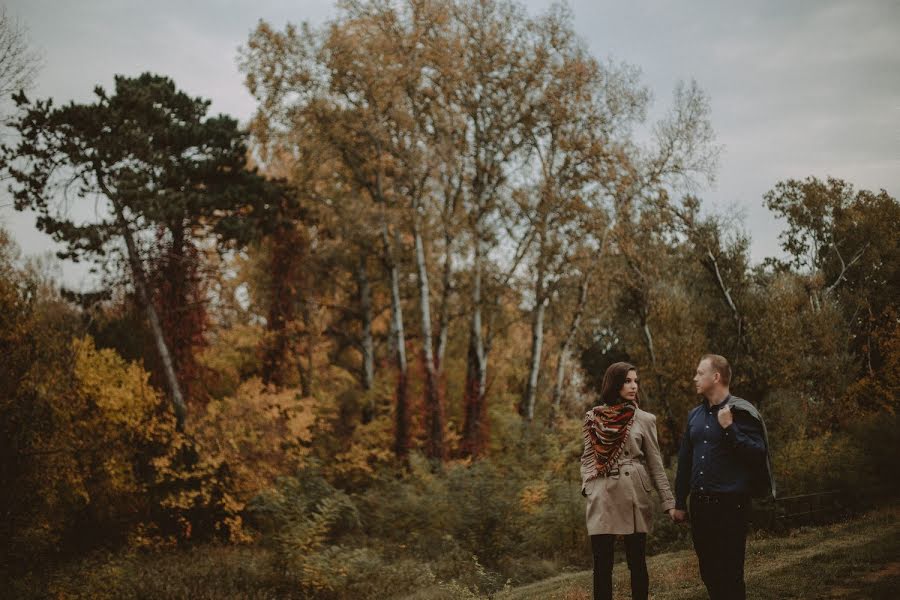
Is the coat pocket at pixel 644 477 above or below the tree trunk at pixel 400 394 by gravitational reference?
below

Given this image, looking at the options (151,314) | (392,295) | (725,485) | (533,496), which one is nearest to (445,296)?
(392,295)

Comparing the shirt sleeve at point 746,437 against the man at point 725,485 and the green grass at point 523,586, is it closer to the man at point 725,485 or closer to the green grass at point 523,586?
the man at point 725,485

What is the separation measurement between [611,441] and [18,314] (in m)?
14.2

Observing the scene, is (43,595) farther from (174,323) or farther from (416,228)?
(416,228)

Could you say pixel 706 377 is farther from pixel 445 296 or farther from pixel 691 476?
pixel 445 296

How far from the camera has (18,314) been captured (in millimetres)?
15180

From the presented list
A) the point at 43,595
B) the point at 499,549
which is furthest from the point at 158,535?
the point at 499,549

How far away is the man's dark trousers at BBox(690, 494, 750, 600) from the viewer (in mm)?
4977

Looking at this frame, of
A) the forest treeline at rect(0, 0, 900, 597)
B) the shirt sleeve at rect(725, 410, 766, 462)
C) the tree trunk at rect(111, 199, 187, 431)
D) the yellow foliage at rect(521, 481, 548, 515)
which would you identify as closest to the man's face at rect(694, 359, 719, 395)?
the shirt sleeve at rect(725, 410, 766, 462)

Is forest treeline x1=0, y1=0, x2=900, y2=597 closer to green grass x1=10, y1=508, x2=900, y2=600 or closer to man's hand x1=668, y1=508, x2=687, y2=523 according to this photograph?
green grass x1=10, y1=508, x2=900, y2=600

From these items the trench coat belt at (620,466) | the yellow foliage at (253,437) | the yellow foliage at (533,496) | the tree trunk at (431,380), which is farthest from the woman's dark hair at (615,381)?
the tree trunk at (431,380)

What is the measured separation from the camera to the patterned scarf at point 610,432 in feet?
17.8

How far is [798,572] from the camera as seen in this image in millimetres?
7840

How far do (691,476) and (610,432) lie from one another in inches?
25.6
